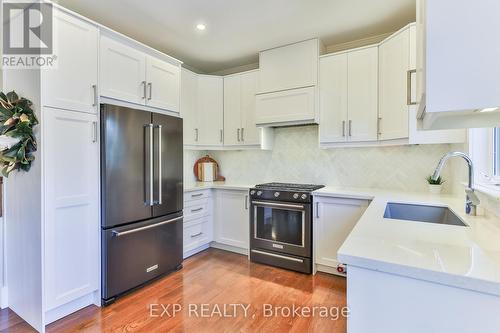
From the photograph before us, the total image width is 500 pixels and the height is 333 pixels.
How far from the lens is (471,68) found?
714 mm

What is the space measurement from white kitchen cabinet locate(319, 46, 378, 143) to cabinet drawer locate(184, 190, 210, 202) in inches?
64.4

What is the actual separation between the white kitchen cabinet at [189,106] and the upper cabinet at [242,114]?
418 mm

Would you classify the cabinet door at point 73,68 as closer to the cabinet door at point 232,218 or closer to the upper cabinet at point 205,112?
the upper cabinet at point 205,112

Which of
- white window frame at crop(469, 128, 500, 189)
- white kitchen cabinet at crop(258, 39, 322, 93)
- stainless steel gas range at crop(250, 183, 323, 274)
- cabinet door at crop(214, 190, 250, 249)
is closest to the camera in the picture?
white window frame at crop(469, 128, 500, 189)

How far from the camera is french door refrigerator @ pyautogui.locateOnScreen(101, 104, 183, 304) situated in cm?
217

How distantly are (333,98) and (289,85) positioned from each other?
54cm

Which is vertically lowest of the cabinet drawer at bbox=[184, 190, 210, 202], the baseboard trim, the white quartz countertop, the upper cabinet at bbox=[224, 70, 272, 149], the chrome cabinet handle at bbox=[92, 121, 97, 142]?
the baseboard trim

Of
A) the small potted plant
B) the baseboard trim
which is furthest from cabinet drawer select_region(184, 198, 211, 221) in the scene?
the small potted plant

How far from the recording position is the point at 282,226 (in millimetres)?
2941

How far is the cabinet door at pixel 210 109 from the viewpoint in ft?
11.8

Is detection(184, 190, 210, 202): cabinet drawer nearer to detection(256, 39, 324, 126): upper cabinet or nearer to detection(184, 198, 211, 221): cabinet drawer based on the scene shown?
detection(184, 198, 211, 221): cabinet drawer

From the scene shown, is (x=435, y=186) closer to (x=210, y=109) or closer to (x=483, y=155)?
(x=483, y=155)

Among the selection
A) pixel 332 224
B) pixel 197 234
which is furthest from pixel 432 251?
pixel 197 234

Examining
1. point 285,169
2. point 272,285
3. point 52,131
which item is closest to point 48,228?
point 52,131
